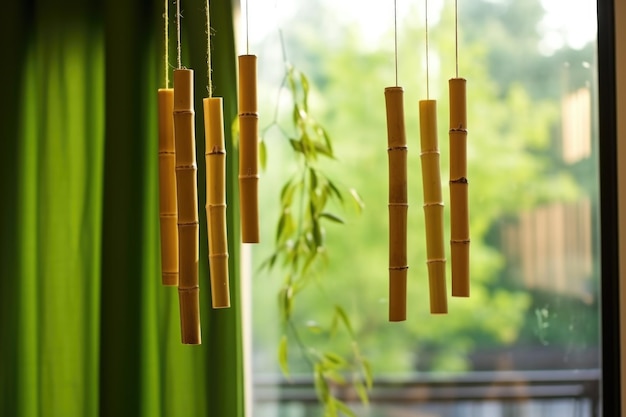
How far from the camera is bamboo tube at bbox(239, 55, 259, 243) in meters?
1.45

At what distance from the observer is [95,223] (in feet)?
7.44

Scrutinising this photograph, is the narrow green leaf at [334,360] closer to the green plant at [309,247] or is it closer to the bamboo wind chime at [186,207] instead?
the green plant at [309,247]

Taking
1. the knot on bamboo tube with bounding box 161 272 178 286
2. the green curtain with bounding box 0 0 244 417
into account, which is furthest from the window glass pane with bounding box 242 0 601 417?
the knot on bamboo tube with bounding box 161 272 178 286

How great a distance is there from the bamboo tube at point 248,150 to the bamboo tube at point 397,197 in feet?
0.77

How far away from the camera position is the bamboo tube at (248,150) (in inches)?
57.1

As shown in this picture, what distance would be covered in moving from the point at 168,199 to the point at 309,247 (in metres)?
0.83

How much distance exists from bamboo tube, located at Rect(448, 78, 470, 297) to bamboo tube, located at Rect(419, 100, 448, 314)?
3cm

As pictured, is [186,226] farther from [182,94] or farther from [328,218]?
[328,218]

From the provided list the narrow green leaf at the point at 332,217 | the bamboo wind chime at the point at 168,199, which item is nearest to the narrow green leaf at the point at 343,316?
the narrow green leaf at the point at 332,217

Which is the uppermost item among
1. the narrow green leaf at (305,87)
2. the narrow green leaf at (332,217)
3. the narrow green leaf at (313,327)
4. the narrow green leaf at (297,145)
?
the narrow green leaf at (305,87)

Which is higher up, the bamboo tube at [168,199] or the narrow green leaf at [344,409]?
the bamboo tube at [168,199]

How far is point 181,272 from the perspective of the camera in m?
1.46

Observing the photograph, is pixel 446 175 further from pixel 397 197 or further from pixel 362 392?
pixel 397 197

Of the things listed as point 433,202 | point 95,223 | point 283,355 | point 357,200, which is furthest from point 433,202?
point 95,223
